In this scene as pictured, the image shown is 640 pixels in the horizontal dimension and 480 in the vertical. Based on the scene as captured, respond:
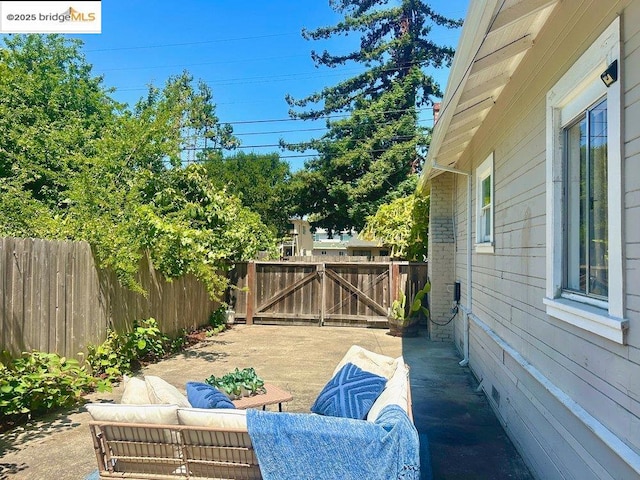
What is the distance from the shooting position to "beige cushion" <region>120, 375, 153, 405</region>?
3.12 metres

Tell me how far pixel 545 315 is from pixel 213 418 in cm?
253

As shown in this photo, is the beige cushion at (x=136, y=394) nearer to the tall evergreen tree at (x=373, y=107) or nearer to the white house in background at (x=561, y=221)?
the white house in background at (x=561, y=221)

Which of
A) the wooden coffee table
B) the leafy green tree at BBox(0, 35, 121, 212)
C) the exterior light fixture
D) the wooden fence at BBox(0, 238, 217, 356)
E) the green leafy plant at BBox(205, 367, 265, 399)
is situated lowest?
the wooden coffee table

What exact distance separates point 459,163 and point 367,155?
54.0ft

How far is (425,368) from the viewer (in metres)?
7.33

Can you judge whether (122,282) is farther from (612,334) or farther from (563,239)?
(612,334)

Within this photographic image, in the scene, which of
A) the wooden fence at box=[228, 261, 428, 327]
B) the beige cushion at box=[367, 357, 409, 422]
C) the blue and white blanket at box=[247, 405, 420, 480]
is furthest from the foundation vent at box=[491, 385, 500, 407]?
the wooden fence at box=[228, 261, 428, 327]

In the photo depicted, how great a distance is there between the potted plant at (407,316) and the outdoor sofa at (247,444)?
731 centimetres

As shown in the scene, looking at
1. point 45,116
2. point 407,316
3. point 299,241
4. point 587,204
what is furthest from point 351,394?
point 299,241

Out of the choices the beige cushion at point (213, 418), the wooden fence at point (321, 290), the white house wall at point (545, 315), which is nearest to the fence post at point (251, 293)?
the wooden fence at point (321, 290)

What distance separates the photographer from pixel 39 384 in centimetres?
482

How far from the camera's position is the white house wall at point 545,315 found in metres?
2.26

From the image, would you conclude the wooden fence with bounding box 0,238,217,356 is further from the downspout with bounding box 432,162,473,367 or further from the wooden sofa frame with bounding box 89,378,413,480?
the downspout with bounding box 432,162,473,367

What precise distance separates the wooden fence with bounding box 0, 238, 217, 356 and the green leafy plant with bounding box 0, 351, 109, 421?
0.61 feet
